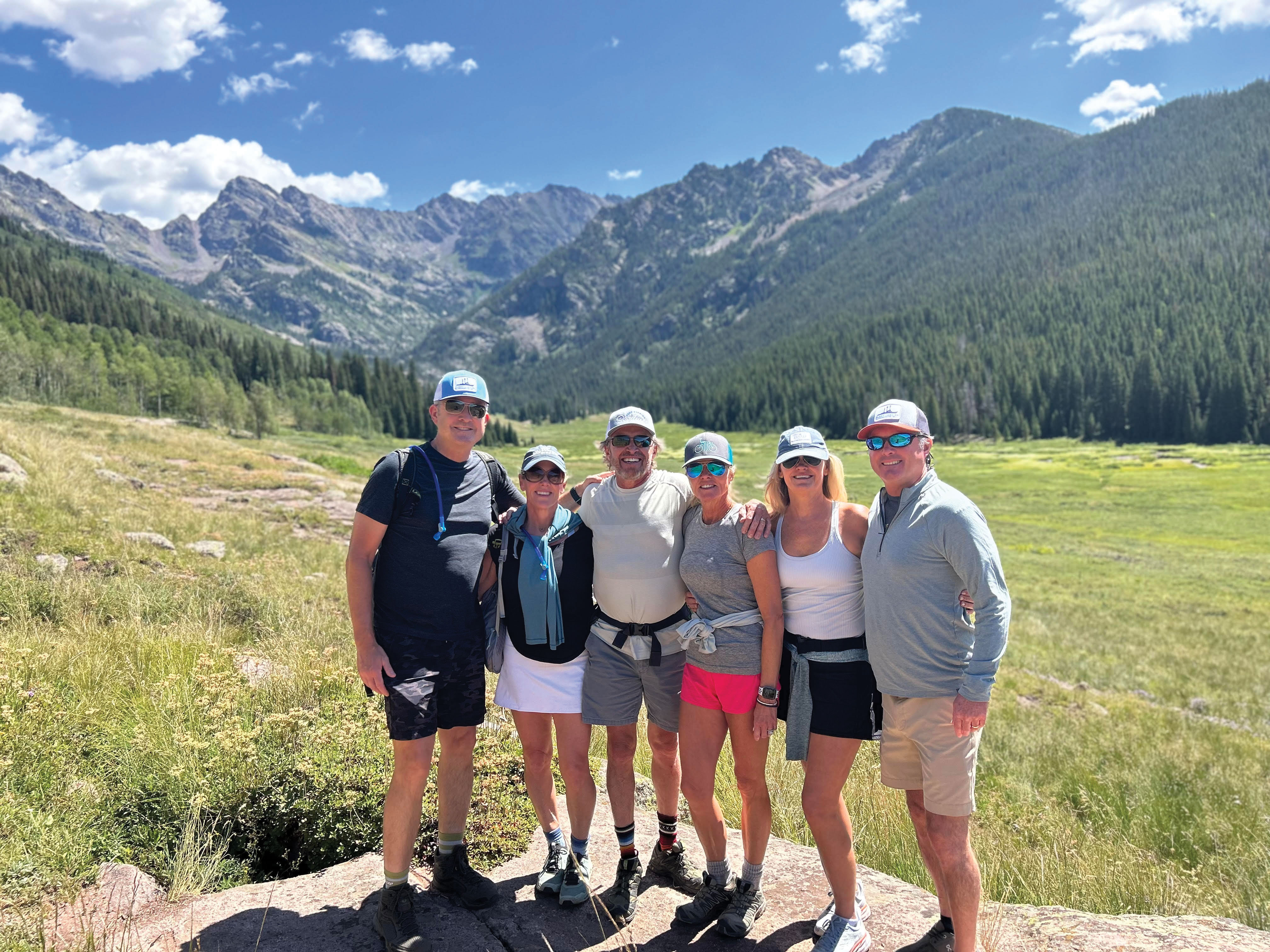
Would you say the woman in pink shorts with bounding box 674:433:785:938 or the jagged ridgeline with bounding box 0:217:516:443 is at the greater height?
the jagged ridgeline with bounding box 0:217:516:443

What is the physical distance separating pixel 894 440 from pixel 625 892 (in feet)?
10.3

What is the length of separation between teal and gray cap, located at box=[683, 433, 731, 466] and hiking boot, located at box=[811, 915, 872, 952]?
104 inches

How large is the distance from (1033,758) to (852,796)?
195 inches

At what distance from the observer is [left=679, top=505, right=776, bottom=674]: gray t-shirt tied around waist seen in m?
3.89

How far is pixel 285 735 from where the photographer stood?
484 centimetres

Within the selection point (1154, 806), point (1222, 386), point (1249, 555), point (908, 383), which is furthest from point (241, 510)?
point (908, 383)

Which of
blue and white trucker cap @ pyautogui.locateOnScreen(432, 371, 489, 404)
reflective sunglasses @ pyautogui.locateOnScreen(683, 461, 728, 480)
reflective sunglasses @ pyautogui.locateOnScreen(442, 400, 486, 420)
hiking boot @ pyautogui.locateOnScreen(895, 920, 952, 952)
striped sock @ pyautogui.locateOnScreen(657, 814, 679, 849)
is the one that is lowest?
hiking boot @ pyautogui.locateOnScreen(895, 920, 952, 952)

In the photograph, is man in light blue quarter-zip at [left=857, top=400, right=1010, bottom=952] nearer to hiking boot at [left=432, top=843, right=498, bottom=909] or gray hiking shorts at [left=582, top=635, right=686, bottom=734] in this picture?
gray hiking shorts at [left=582, top=635, right=686, bottom=734]

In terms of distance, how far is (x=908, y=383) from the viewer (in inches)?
4862

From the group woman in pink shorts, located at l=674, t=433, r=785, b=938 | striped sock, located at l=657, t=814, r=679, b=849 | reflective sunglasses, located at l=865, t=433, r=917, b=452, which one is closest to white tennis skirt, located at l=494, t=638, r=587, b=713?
woman in pink shorts, located at l=674, t=433, r=785, b=938

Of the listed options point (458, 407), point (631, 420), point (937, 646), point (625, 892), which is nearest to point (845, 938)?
point (625, 892)

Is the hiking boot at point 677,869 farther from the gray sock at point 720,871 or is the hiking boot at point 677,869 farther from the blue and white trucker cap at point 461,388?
the blue and white trucker cap at point 461,388

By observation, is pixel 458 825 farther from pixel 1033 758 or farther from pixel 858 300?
pixel 858 300

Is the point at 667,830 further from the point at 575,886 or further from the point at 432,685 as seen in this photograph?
the point at 432,685
